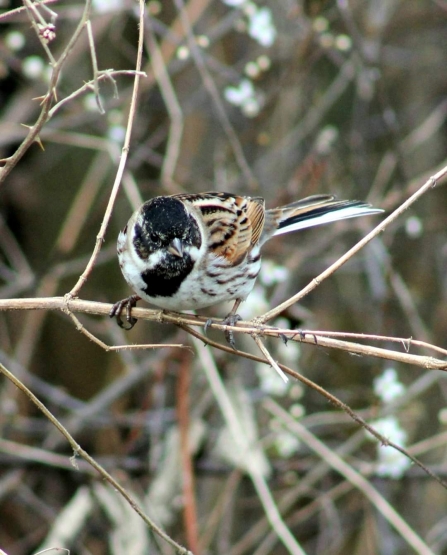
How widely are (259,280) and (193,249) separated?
2.01 m

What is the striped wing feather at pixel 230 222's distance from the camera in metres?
3.17

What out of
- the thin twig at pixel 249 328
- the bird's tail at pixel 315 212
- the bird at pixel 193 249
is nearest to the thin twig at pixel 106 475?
the thin twig at pixel 249 328

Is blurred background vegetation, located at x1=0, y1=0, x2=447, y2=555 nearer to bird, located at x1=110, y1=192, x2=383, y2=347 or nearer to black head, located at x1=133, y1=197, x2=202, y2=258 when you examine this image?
bird, located at x1=110, y1=192, x2=383, y2=347

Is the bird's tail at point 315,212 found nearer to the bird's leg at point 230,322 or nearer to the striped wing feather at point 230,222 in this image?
the striped wing feather at point 230,222

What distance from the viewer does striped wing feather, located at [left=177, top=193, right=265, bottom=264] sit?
3.17m

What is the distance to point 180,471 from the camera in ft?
15.0

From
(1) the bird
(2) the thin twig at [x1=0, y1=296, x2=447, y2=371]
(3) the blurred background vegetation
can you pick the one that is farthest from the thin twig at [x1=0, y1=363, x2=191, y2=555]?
(3) the blurred background vegetation

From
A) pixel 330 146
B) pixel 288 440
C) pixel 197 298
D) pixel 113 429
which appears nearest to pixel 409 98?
pixel 330 146

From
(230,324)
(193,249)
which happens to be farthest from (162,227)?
(230,324)

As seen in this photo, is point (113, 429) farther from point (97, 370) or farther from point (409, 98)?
point (409, 98)

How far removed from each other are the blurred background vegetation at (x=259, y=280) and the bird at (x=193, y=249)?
0.70 metres

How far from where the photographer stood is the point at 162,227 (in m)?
2.75

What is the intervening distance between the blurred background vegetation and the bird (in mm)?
703

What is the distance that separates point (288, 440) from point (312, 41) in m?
2.46
